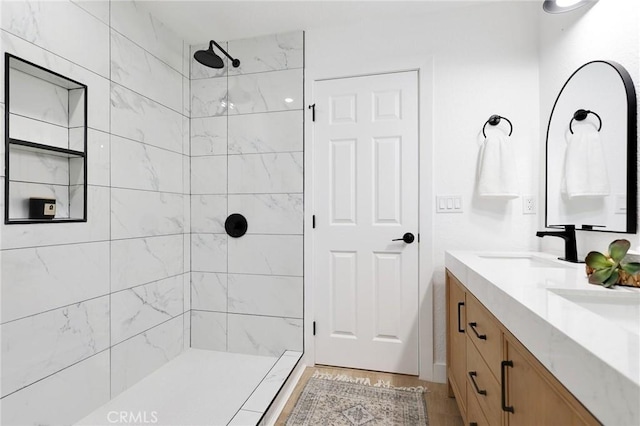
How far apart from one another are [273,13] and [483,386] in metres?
2.40

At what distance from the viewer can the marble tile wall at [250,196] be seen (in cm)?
231

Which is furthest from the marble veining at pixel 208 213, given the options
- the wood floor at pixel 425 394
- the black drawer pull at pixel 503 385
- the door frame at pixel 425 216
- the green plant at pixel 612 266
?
the green plant at pixel 612 266

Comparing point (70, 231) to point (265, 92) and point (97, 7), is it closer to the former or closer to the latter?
point (97, 7)

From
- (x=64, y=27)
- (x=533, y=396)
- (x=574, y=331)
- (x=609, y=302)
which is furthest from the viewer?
(x=64, y=27)

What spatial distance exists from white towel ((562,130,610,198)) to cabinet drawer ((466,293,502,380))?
801 mm

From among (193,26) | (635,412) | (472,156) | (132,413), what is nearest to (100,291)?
(132,413)

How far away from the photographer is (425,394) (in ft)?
6.34

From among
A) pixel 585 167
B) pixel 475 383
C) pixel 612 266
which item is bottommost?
pixel 475 383

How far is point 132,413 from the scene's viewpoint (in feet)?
5.51

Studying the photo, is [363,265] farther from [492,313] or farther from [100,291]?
[100,291]

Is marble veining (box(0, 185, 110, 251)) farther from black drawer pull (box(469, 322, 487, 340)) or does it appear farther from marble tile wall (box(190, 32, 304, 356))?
black drawer pull (box(469, 322, 487, 340))

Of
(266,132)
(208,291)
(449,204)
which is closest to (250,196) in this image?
(266,132)

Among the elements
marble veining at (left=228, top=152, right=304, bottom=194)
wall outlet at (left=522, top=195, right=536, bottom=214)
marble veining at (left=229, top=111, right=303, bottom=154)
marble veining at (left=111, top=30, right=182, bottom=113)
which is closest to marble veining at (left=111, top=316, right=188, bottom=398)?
marble veining at (left=228, top=152, right=304, bottom=194)

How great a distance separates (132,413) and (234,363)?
0.68 m
